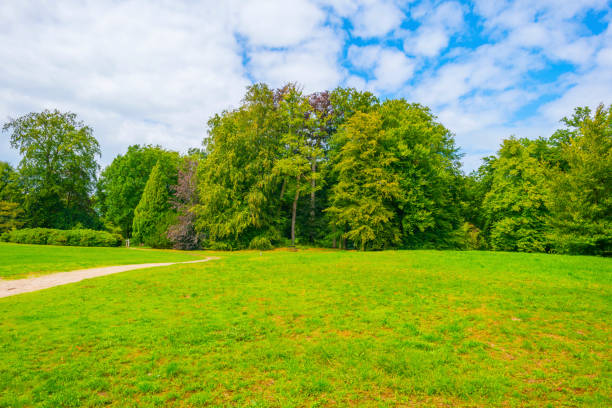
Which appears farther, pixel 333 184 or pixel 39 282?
pixel 333 184

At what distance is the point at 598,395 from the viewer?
13.5 feet

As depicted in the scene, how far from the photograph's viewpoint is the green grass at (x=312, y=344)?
418 cm

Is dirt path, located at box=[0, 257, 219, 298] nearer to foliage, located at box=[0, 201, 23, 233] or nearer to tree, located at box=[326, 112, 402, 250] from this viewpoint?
tree, located at box=[326, 112, 402, 250]

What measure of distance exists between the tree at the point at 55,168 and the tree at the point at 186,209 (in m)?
16.5

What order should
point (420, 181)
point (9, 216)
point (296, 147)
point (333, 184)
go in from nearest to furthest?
point (420, 181), point (296, 147), point (333, 184), point (9, 216)

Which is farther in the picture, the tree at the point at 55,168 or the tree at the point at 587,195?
the tree at the point at 55,168

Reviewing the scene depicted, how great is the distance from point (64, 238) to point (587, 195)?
46.1 meters

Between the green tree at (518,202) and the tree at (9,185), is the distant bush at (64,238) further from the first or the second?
the green tree at (518,202)

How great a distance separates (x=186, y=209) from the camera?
115ft

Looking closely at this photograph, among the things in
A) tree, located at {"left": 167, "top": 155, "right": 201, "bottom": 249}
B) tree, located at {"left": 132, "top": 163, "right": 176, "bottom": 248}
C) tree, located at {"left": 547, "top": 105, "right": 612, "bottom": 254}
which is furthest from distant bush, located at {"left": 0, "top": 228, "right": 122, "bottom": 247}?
tree, located at {"left": 547, "top": 105, "right": 612, "bottom": 254}

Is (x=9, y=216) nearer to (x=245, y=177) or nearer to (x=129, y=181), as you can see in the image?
(x=129, y=181)

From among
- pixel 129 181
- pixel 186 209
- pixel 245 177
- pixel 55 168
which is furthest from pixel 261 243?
pixel 55 168

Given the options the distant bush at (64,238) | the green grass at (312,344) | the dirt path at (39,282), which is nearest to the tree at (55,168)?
the distant bush at (64,238)

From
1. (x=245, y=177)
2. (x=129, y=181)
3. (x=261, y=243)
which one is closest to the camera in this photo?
(x=261, y=243)
